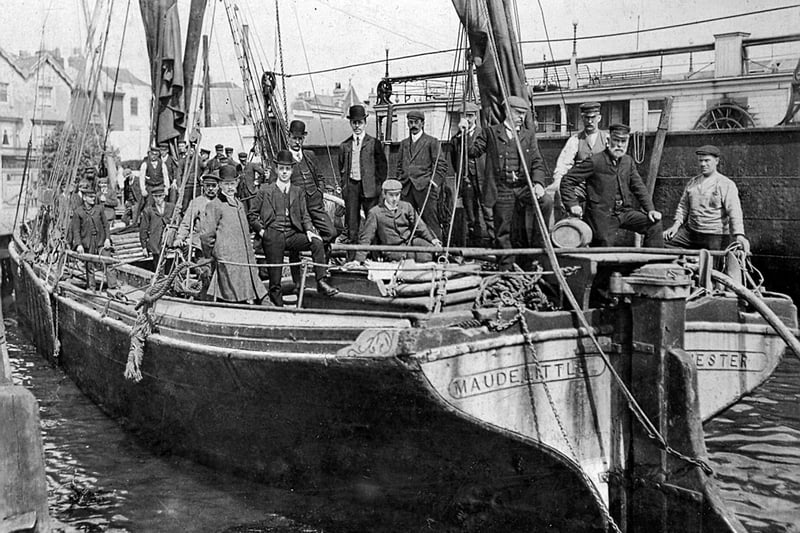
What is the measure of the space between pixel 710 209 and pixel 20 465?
690 cm

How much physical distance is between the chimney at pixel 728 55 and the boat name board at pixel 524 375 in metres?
15.0

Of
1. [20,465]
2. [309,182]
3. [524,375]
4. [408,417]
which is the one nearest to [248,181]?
[309,182]

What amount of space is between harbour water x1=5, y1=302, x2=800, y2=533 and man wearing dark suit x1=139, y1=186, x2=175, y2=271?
2.37 m

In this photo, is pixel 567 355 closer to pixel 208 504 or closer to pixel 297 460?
pixel 297 460

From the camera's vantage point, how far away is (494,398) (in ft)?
18.2

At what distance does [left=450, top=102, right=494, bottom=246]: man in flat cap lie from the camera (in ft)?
28.4

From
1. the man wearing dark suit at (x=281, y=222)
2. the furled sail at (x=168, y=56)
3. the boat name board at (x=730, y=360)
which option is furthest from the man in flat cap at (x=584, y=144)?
the furled sail at (x=168, y=56)

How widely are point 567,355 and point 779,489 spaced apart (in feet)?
9.35

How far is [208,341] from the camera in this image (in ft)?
22.1

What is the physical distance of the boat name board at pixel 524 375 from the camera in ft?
17.8

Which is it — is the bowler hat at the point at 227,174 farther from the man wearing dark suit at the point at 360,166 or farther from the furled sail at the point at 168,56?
the furled sail at the point at 168,56

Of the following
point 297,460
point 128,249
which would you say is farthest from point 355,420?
point 128,249

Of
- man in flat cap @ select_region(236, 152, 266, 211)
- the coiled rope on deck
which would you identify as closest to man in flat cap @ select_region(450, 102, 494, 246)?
the coiled rope on deck

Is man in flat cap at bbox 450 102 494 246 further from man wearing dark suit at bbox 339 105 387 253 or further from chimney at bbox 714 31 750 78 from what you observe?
chimney at bbox 714 31 750 78
